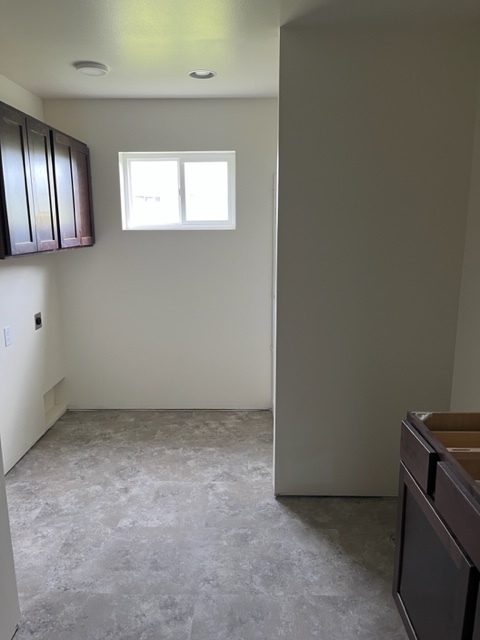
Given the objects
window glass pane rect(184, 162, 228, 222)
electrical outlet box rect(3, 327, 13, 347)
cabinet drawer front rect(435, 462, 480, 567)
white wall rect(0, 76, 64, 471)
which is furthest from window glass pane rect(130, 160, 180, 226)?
cabinet drawer front rect(435, 462, 480, 567)

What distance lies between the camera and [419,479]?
1.43 m

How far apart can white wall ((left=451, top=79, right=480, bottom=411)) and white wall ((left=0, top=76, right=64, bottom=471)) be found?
9.62 ft

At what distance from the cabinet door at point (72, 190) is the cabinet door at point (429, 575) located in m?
2.78

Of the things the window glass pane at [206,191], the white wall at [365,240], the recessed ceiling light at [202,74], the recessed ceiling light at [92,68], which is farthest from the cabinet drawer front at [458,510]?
the window glass pane at [206,191]

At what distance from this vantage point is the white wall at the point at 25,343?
304 cm

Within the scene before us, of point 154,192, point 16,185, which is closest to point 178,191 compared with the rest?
point 154,192

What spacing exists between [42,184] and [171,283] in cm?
134

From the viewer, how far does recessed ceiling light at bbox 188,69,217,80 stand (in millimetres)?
2910

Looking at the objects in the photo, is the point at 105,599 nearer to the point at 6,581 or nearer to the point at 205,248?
the point at 6,581

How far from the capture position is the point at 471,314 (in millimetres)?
2359

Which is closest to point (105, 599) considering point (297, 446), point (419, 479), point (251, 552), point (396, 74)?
point (251, 552)

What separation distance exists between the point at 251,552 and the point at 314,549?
13.2 inches

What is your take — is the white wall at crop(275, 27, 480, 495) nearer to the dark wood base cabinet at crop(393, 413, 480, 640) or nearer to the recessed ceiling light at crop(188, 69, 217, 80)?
the recessed ceiling light at crop(188, 69, 217, 80)

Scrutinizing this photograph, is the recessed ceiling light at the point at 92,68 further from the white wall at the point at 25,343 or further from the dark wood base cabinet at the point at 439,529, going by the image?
the dark wood base cabinet at the point at 439,529
